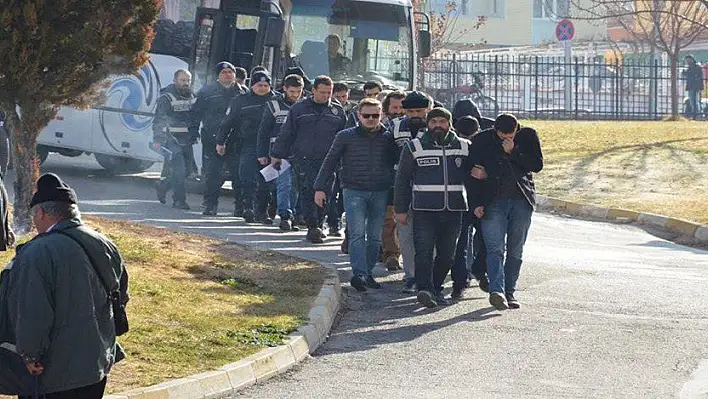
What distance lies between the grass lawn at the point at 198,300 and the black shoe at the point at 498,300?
1495 millimetres

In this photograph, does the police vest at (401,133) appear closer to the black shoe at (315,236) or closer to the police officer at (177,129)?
the black shoe at (315,236)

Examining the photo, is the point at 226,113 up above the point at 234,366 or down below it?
above

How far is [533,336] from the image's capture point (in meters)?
11.2

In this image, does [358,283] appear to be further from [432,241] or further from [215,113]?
[215,113]

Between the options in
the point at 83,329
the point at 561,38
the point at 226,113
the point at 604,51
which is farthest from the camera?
the point at 604,51

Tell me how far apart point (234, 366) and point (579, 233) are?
1137 centimetres

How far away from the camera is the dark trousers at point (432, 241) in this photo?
12312 millimetres

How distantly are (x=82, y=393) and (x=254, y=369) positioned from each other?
310 centimetres

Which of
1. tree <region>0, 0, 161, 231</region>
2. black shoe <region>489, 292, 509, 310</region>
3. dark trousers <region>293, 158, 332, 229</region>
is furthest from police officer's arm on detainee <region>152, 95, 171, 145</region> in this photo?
black shoe <region>489, 292, 509, 310</region>

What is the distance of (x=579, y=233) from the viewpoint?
19.9 meters

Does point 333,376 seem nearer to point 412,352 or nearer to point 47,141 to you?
point 412,352

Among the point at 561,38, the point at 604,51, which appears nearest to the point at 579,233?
the point at 561,38

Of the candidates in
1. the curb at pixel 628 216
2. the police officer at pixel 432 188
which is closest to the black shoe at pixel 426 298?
the police officer at pixel 432 188

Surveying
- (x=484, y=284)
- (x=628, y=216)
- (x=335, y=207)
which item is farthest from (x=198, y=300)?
(x=628, y=216)
